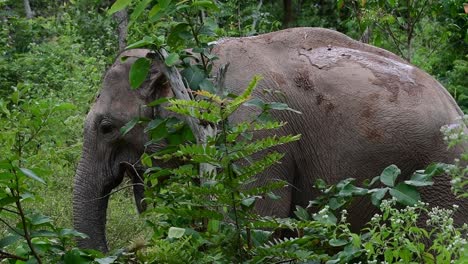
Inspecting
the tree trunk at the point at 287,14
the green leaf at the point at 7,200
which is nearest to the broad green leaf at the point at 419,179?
the green leaf at the point at 7,200

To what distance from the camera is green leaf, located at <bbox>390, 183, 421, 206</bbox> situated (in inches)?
130

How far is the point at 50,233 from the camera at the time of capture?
11.0ft

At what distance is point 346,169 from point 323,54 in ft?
2.13

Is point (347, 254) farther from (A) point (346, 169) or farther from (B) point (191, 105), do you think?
(A) point (346, 169)

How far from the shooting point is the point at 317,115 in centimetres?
580

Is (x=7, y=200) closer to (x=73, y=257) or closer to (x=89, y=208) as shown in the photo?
(x=73, y=257)

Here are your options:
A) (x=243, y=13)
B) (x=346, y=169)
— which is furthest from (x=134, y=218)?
(x=243, y=13)

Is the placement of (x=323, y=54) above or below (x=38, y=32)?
above

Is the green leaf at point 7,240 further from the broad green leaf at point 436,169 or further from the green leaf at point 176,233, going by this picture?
the broad green leaf at point 436,169

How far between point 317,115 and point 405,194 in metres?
2.49

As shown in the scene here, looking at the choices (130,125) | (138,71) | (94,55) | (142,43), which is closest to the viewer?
(142,43)

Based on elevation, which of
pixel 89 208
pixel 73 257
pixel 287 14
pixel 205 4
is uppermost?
pixel 205 4

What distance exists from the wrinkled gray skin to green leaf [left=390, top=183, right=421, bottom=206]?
225 cm

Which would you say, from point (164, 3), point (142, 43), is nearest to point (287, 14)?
point (142, 43)
